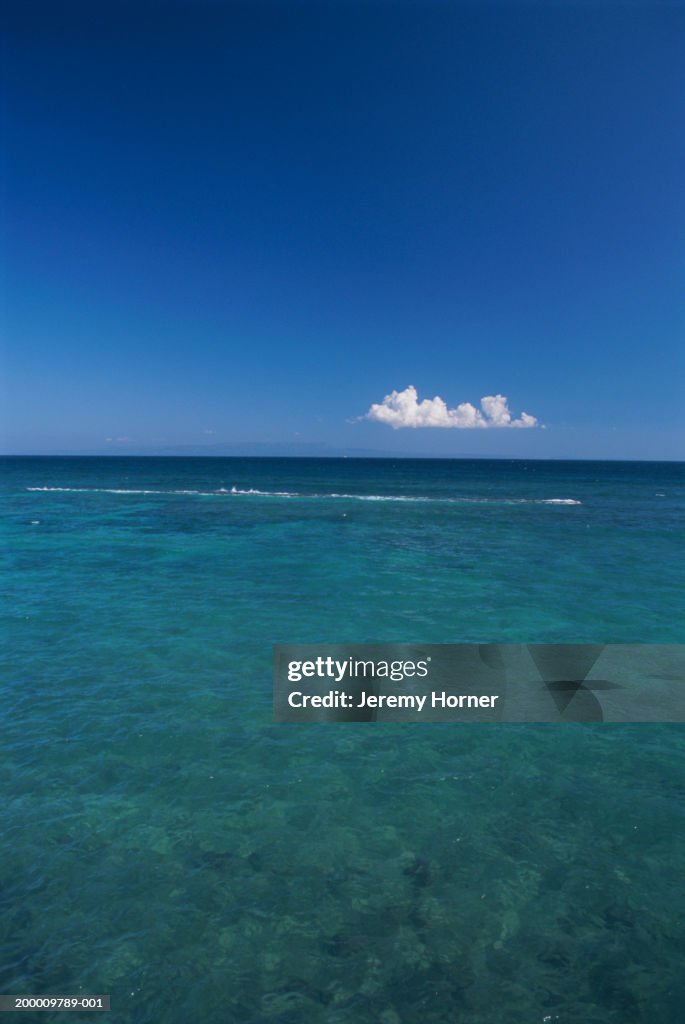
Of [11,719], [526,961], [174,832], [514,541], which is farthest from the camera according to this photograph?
[514,541]

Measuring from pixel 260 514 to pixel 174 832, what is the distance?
38.2 m

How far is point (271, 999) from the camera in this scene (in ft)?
16.6

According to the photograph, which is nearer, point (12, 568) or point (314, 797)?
point (314, 797)

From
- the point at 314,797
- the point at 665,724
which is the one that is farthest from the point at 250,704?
the point at 665,724

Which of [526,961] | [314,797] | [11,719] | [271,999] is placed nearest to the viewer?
[271,999]

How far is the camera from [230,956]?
5.42 meters

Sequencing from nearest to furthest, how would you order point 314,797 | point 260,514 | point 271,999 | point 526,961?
point 271,999 < point 526,961 < point 314,797 < point 260,514

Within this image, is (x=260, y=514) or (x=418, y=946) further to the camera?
(x=260, y=514)

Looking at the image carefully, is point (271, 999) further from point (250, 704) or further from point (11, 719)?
point (11, 719)

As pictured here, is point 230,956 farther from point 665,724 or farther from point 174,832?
point 665,724

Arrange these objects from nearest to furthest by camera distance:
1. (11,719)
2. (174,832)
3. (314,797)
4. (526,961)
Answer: (526,961) < (174,832) < (314,797) < (11,719)

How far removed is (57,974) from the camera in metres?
5.22

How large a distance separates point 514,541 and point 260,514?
22.5 metres

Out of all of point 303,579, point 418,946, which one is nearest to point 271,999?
point 418,946
